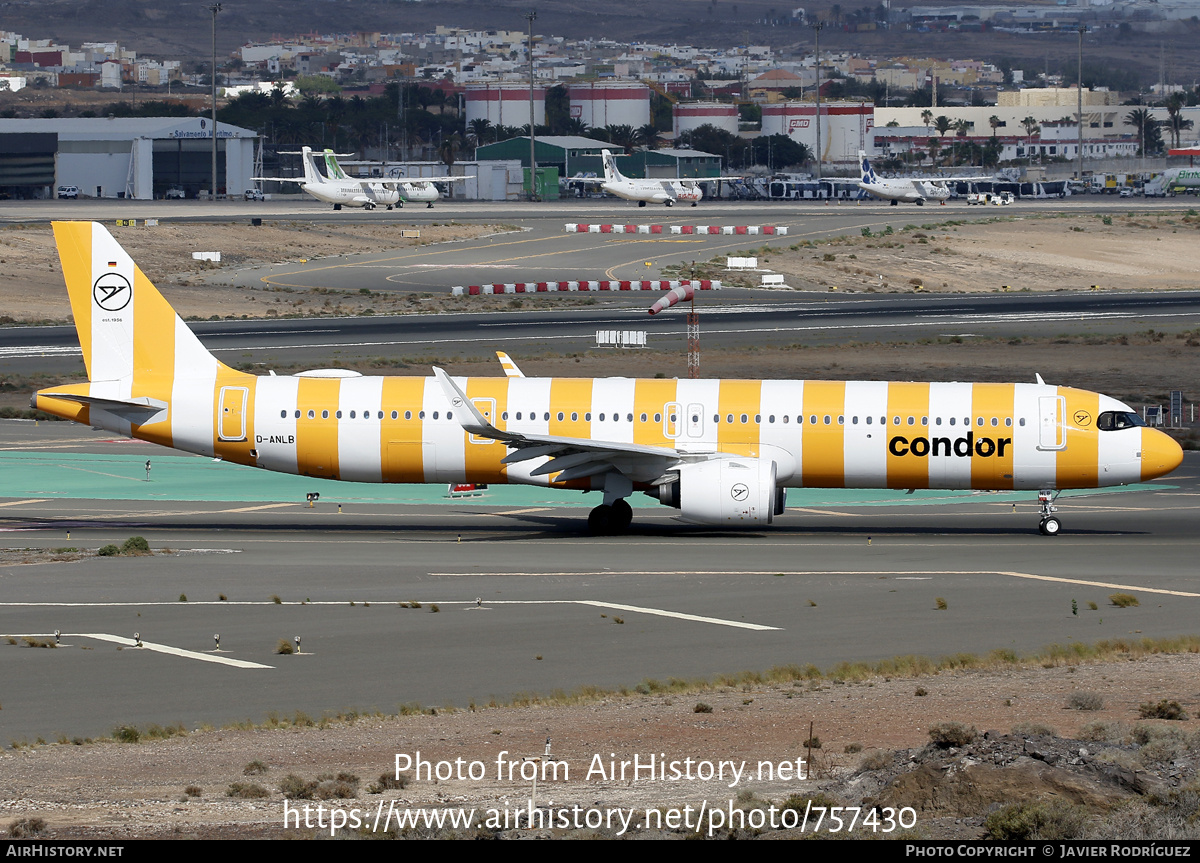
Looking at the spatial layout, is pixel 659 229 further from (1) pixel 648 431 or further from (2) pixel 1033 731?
(2) pixel 1033 731

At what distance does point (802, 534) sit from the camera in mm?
41406

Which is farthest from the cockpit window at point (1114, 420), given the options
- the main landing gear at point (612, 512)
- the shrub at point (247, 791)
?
the shrub at point (247, 791)

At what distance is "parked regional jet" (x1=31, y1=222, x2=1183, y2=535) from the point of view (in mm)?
40125

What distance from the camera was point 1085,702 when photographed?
22.2 meters

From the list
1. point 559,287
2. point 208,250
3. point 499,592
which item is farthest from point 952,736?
point 208,250

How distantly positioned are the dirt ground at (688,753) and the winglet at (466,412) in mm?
14876

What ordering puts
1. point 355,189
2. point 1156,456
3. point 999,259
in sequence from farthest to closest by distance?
1. point 355,189
2. point 999,259
3. point 1156,456

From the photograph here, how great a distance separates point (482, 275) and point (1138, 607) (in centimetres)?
9118

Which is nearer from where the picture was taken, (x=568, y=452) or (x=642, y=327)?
(x=568, y=452)

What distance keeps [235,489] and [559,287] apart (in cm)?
6226

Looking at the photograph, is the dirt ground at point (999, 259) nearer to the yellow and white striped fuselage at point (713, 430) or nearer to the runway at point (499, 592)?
the runway at point (499, 592)

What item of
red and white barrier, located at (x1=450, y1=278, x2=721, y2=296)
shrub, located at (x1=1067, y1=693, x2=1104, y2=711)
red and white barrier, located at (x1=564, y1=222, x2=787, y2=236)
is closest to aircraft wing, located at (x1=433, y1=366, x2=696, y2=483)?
shrub, located at (x1=1067, y1=693, x2=1104, y2=711)

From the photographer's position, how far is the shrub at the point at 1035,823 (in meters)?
15.1
